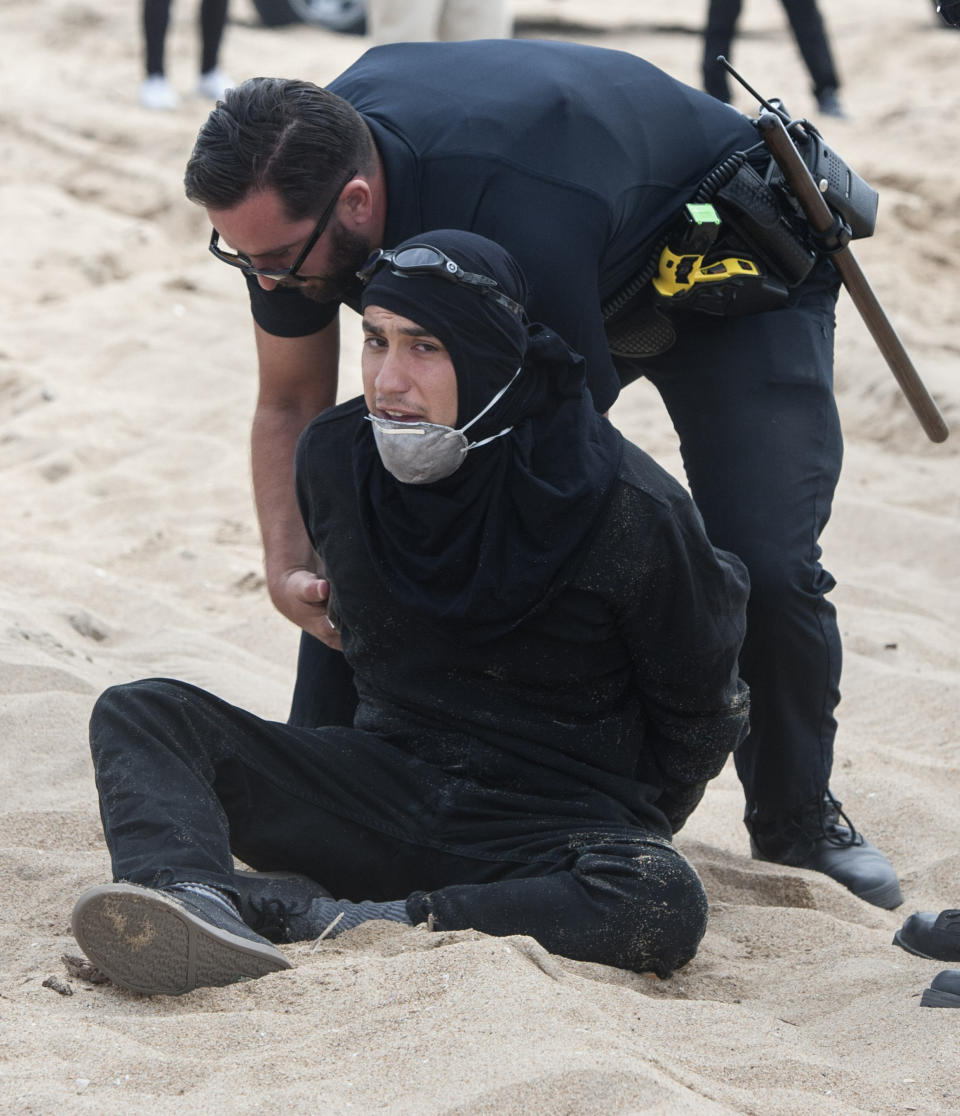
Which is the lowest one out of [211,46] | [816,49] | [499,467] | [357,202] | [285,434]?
[211,46]

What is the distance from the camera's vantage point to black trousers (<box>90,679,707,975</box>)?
2316 mm

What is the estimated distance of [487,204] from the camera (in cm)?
252

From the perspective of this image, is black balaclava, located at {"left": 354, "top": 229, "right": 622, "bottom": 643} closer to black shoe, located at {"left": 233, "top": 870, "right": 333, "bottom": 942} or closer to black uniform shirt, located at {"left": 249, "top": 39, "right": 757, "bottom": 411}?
black uniform shirt, located at {"left": 249, "top": 39, "right": 757, "bottom": 411}

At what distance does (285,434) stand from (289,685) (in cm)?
93

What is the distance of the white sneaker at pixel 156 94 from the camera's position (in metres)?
8.70

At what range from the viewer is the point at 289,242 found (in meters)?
2.56

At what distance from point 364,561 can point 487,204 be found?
61cm

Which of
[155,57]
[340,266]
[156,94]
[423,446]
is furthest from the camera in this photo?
[156,94]

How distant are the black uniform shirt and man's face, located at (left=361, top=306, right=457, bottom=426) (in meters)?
0.23

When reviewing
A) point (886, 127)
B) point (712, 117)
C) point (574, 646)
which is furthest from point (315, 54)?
point (574, 646)

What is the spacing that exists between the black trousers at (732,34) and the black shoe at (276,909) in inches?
237

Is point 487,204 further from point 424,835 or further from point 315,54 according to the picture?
point 315,54

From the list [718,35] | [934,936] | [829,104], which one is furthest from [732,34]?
[934,936]

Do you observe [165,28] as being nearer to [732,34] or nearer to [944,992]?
[732,34]
